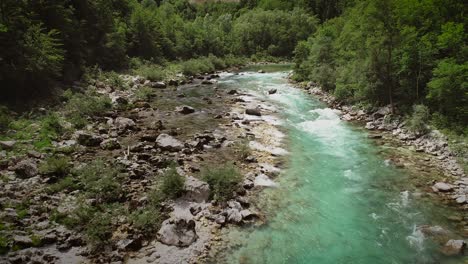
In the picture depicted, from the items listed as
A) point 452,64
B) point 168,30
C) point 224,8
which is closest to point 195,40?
point 168,30

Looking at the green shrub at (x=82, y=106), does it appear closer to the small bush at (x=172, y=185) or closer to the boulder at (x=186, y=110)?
the boulder at (x=186, y=110)

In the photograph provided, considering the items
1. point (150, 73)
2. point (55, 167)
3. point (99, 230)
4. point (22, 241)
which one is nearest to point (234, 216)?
point (99, 230)

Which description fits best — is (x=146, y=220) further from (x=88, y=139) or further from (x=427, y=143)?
(x=427, y=143)

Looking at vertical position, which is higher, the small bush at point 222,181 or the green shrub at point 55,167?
the green shrub at point 55,167

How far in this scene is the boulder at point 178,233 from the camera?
32.9 feet

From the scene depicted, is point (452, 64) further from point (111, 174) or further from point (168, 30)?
point (168, 30)

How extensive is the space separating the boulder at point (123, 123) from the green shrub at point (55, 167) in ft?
19.0

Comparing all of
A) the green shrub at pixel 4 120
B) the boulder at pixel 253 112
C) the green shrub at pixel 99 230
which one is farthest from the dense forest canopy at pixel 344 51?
the boulder at pixel 253 112

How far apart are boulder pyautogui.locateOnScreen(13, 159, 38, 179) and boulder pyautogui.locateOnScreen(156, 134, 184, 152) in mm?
5797

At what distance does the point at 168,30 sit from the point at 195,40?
5.42 metres

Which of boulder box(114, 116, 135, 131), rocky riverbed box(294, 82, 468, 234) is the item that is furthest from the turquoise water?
boulder box(114, 116, 135, 131)

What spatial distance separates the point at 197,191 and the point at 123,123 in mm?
9241

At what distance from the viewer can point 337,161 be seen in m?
17.0

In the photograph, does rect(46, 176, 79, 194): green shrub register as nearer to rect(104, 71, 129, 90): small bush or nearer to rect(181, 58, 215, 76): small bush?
rect(104, 71, 129, 90): small bush
